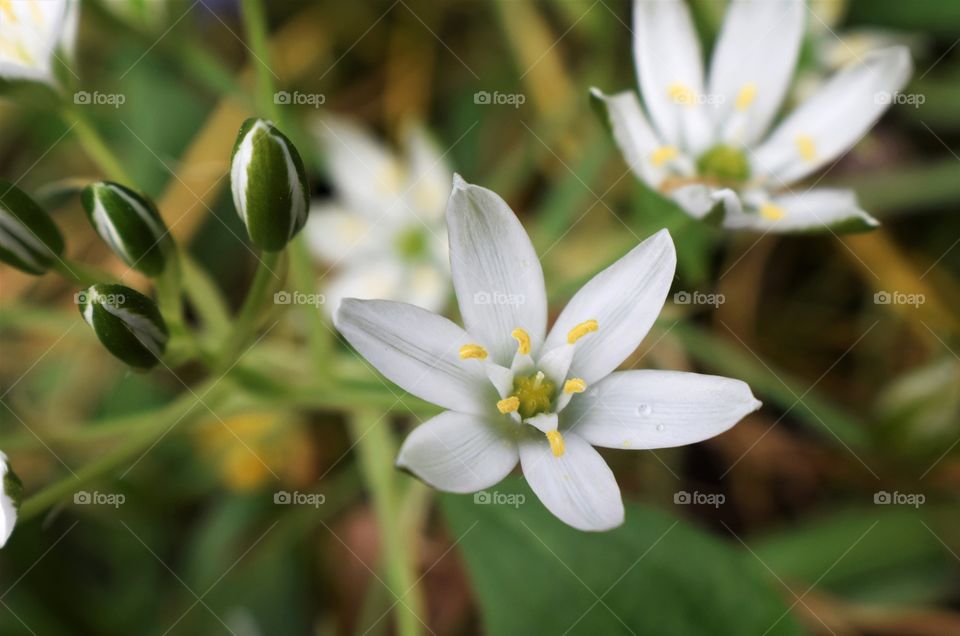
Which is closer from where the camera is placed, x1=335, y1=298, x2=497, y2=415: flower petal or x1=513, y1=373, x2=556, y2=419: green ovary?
x1=335, y1=298, x2=497, y2=415: flower petal

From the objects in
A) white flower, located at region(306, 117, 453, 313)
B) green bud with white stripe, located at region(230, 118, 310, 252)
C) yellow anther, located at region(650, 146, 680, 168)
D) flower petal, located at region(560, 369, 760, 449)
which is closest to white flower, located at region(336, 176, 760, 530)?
flower petal, located at region(560, 369, 760, 449)

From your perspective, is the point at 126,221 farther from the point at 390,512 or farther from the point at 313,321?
the point at 390,512

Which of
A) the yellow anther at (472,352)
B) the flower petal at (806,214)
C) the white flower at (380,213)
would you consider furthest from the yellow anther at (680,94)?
the white flower at (380,213)

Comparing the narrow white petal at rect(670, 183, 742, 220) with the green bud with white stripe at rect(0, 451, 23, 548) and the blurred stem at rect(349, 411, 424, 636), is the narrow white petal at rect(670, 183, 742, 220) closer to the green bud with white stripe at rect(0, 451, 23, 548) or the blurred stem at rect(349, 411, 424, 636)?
the blurred stem at rect(349, 411, 424, 636)

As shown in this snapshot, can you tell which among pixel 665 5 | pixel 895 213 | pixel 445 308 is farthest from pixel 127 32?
pixel 895 213

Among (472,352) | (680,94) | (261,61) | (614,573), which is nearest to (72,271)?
(261,61)

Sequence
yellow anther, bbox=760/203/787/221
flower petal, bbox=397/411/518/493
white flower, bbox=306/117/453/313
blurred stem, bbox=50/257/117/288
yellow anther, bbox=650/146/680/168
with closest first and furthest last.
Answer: flower petal, bbox=397/411/518/493, blurred stem, bbox=50/257/117/288, yellow anther, bbox=760/203/787/221, yellow anther, bbox=650/146/680/168, white flower, bbox=306/117/453/313
